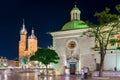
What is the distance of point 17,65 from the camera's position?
16888cm

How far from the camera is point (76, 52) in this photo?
4747cm

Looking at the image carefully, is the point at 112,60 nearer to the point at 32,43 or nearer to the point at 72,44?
the point at 72,44

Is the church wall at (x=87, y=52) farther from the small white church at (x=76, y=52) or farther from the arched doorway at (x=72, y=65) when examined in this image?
the arched doorway at (x=72, y=65)

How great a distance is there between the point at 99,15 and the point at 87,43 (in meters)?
14.8

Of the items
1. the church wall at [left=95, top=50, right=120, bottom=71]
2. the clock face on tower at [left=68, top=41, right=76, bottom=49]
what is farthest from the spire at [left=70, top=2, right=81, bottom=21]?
the church wall at [left=95, top=50, right=120, bottom=71]

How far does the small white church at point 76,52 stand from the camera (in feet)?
145

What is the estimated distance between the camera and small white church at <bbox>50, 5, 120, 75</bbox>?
44.2m

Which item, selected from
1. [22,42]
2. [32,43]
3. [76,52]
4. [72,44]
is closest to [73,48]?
[72,44]

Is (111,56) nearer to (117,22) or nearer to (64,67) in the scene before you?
(64,67)

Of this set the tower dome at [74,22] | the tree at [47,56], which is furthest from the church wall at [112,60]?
the tree at [47,56]

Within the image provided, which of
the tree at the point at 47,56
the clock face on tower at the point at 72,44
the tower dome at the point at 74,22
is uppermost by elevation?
the tower dome at the point at 74,22

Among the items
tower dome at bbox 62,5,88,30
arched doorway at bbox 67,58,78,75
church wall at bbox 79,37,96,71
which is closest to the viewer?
church wall at bbox 79,37,96,71

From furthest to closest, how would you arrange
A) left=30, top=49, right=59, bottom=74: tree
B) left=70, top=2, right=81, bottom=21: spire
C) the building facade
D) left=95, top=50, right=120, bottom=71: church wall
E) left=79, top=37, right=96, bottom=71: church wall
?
left=70, top=2, right=81, bottom=21: spire → left=30, top=49, right=59, bottom=74: tree → the building facade → left=79, top=37, right=96, bottom=71: church wall → left=95, top=50, right=120, bottom=71: church wall

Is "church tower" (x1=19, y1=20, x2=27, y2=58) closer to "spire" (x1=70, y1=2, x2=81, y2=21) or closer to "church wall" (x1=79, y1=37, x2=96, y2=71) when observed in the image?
"spire" (x1=70, y1=2, x2=81, y2=21)
